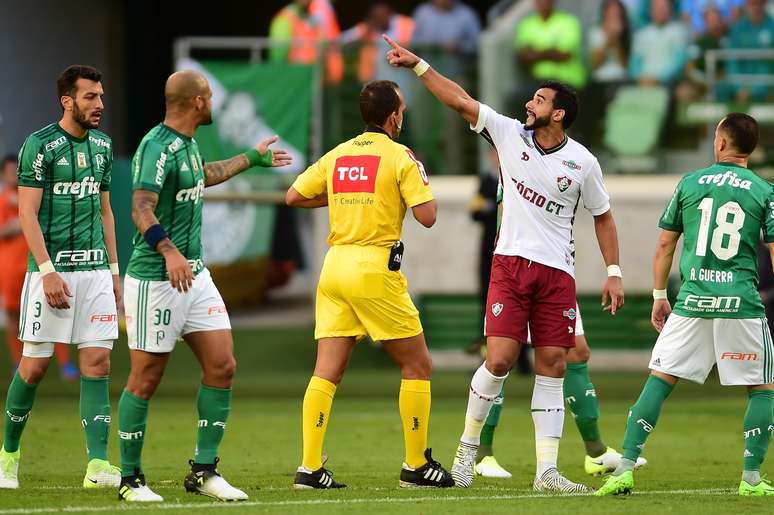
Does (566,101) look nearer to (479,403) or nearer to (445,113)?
(479,403)

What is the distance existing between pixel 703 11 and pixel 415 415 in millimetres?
12039

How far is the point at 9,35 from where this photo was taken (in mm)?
23234

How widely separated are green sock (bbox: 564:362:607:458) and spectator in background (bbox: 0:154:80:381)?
823 cm

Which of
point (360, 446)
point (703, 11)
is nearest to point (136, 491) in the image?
point (360, 446)

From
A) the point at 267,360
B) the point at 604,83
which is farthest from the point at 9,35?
the point at 604,83

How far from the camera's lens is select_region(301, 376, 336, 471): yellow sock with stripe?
8.55 m

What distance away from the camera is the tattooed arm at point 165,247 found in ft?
25.4

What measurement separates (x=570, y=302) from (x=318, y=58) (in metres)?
11.5

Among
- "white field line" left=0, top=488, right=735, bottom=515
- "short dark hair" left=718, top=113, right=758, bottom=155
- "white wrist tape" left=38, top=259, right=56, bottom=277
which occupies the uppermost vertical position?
"short dark hair" left=718, top=113, right=758, bottom=155

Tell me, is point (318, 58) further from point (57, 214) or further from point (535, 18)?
point (57, 214)

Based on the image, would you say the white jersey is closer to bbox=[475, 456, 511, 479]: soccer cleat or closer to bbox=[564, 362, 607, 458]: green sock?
bbox=[564, 362, 607, 458]: green sock

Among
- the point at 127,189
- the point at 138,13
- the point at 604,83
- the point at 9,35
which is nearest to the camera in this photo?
the point at 604,83

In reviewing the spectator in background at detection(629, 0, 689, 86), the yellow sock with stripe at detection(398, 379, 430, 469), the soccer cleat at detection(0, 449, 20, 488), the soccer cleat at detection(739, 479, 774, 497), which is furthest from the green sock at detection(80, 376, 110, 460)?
the spectator in background at detection(629, 0, 689, 86)

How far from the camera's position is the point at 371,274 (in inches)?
338
